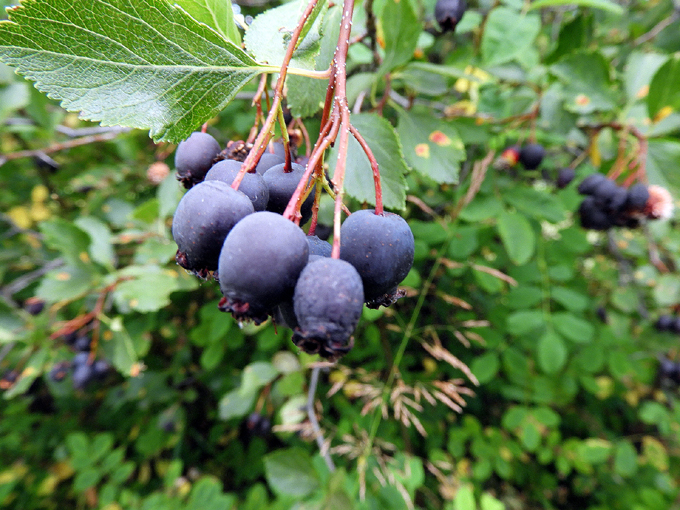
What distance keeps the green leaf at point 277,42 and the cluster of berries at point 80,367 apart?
2080 mm

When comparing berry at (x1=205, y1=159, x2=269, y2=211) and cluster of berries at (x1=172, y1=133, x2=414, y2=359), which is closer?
cluster of berries at (x1=172, y1=133, x2=414, y2=359)

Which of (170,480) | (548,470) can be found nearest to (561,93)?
(170,480)

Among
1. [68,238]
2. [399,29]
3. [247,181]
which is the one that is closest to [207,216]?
[247,181]

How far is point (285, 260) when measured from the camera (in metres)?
0.51

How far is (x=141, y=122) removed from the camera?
62 centimetres

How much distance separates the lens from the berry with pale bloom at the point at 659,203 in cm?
167

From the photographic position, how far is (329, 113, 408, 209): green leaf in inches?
36.1

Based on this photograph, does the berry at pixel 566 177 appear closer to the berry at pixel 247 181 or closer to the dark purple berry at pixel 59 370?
the berry at pixel 247 181

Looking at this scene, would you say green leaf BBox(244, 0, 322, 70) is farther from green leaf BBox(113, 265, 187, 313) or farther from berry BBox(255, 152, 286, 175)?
green leaf BBox(113, 265, 187, 313)

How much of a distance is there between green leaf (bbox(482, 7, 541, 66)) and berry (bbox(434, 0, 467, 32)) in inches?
13.7

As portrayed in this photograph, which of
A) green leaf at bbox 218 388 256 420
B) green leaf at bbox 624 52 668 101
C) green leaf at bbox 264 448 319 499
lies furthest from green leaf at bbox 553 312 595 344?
green leaf at bbox 218 388 256 420

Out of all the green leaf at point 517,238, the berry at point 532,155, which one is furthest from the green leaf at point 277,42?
the berry at point 532,155

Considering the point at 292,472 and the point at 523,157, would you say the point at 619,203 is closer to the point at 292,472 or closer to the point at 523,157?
the point at 523,157

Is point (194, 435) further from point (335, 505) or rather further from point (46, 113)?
point (46, 113)
